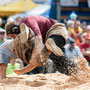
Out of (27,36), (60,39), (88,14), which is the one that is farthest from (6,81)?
(88,14)

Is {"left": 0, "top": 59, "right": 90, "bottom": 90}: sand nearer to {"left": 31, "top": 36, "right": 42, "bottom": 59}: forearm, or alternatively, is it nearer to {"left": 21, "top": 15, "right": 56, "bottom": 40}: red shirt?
{"left": 31, "top": 36, "right": 42, "bottom": 59}: forearm

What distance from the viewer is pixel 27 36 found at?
194 inches

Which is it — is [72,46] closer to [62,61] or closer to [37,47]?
[62,61]

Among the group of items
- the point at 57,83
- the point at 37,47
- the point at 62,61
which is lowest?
the point at 57,83

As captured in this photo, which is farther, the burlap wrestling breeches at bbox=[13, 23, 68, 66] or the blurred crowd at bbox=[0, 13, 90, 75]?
the blurred crowd at bbox=[0, 13, 90, 75]

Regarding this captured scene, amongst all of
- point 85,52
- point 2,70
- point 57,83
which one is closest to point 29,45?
point 2,70

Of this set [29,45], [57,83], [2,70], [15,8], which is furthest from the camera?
[15,8]

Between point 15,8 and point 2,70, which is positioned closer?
point 2,70

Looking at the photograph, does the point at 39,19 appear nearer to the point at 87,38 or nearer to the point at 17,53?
the point at 17,53

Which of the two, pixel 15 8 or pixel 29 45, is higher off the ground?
pixel 29 45

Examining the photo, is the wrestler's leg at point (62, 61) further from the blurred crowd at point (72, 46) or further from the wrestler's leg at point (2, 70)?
the wrestler's leg at point (2, 70)

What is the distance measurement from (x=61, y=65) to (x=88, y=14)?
699 cm

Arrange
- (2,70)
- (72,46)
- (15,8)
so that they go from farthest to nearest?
(15,8) → (72,46) → (2,70)

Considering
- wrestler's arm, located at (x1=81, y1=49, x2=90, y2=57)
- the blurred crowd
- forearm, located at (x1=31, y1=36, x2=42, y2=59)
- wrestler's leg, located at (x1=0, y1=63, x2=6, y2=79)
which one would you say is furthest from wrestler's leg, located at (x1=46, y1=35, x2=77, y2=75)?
wrestler's arm, located at (x1=81, y1=49, x2=90, y2=57)
